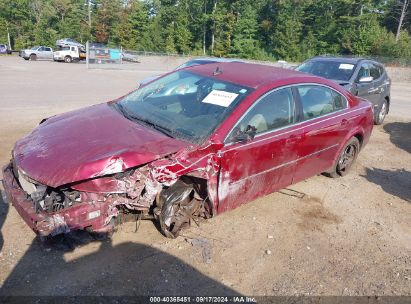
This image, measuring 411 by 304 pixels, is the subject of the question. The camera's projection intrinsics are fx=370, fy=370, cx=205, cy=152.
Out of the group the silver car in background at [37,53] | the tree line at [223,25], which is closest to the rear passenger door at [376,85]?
the silver car in background at [37,53]

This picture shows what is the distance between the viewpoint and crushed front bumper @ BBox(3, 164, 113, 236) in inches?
122

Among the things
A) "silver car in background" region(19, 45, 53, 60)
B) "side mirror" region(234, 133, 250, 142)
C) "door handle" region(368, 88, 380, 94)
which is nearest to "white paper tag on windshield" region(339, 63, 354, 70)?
"door handle" region(368, 88, 380, 94)

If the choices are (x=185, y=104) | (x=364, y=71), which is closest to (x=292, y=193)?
(x=185, y=104)

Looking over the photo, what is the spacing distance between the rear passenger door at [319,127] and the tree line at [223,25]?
47.5 m

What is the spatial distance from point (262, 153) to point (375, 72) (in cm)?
702

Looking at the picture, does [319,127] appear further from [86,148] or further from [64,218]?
[64,218]

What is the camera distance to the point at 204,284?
3.29 m

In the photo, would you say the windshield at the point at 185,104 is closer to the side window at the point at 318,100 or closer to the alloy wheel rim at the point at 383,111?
the side window at the point at 318,100

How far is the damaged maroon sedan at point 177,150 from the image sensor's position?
10.5ft

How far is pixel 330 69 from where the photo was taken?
9.01 m

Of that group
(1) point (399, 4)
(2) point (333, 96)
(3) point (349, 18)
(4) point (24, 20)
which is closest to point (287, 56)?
(3) point (349, 18)

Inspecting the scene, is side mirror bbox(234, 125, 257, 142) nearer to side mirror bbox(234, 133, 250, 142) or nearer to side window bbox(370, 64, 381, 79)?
side mirror bbox(234, 133, 250, 142)

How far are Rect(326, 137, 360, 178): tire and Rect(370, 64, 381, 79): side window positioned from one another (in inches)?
166

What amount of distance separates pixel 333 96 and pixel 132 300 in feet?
12.5
